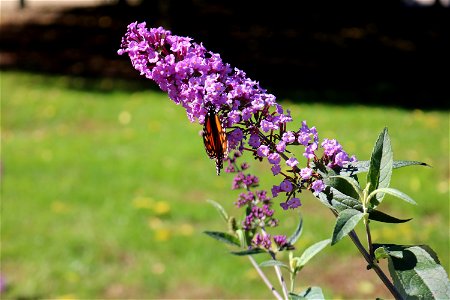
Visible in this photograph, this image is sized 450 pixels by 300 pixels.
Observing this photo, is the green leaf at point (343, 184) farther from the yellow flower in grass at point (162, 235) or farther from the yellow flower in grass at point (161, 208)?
the yellow flower in grass at point (161, 208)

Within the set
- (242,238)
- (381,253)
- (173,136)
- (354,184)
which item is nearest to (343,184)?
(354,184)

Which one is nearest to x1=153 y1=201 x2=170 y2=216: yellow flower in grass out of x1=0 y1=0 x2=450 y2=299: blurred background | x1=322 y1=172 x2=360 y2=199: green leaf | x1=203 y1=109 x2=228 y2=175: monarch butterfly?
x1=0 y1=0 x2=450 y2=299: blurred background

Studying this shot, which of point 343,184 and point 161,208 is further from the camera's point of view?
point 161,208

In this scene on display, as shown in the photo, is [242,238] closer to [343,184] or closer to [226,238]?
[226,238]

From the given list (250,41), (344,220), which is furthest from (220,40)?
(344,220)

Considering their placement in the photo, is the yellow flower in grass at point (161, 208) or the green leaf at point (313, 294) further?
the yellow flower in grass at point (161, 208)

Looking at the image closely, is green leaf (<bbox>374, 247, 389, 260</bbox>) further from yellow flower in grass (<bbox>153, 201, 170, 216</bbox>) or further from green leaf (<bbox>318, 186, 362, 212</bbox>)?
yellow flower in grass (<bbox>153, 201, 170, 216</bbox>)

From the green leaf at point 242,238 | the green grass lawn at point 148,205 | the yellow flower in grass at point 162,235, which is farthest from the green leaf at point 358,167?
the yellow flower in grass at point 162,235

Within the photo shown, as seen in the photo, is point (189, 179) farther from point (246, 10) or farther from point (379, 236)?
point (246, 10)
